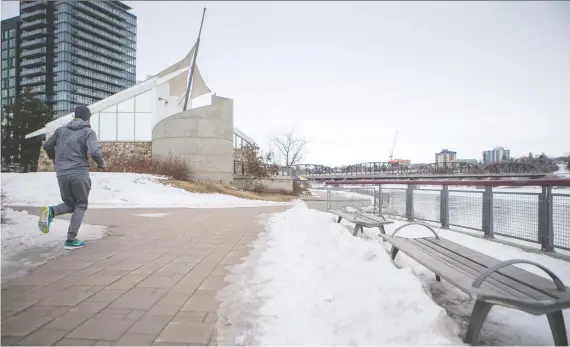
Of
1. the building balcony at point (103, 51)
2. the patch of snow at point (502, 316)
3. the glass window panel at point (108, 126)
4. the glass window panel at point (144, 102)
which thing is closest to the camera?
the patch of snow at point (502, 316)

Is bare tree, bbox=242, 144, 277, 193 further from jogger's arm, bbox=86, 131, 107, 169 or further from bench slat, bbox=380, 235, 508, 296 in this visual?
bench slat, bbox=380, 235, 508, 296

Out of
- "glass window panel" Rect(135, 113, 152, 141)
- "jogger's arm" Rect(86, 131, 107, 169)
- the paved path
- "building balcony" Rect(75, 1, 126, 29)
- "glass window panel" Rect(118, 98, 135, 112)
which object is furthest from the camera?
"glass window panel" Rect(118, 98, 135, 112)

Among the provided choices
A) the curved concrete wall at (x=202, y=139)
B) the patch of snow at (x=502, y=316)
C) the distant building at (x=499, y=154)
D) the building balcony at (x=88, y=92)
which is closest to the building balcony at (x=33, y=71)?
the building balcony at (x=88, y=92)

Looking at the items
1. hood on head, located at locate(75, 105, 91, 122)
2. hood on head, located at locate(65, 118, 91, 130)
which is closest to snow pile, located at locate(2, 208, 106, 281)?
hood on head, located at locate(65, 118, 91, 130)

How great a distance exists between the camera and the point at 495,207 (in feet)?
18.9

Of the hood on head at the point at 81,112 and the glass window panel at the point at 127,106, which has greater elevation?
the glass window panel at the point at 127,106

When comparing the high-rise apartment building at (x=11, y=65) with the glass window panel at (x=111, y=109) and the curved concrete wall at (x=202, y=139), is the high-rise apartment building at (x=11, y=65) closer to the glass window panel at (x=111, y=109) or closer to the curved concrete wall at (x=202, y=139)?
the glass window panel at (x=111, y=109)

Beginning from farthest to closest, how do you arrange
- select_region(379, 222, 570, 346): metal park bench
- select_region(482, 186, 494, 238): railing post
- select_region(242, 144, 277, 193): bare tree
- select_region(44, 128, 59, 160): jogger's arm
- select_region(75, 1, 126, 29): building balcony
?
1. select_region(242, 144, 277, 193): bare tree
2. select_region(482, 186, 494, 238): railing post
3. select_region(75, 1, 126, 29): building balcony
4. select_region(44, 128, 59, 160): jogger's arm
5. select_region(379, 222, 570, 346): metal park bench

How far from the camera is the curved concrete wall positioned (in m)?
20.2

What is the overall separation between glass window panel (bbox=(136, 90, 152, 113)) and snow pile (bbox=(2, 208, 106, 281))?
25.3m

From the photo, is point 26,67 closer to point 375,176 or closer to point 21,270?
point 375,176

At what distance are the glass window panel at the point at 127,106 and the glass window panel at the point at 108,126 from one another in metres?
0.86

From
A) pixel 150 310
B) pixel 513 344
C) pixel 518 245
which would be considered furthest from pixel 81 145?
pixel 518 245

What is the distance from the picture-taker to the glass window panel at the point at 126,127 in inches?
1124
